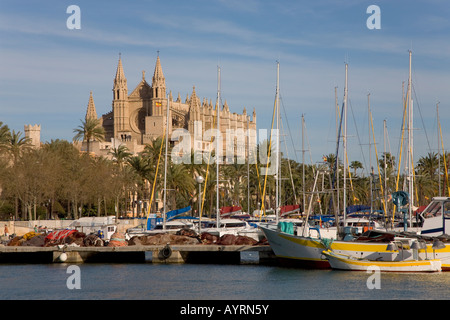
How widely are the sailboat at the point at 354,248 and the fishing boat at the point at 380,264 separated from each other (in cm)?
48

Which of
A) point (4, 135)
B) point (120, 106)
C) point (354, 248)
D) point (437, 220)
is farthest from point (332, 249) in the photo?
point (120, 106)

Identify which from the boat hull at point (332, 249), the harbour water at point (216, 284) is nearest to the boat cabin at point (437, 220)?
the boat hull at point (332, 249)

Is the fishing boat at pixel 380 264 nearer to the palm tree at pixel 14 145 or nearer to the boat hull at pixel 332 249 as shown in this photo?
the boat hull at pixel 332 249

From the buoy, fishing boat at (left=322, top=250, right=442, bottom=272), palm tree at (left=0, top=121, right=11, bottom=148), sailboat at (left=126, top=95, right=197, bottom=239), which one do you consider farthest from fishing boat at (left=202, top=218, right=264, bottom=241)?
palm tree at (left=0, top=121, right=11, bottom=148)

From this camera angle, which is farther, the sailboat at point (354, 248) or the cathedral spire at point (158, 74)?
the cathedral spire at point (158, 74)

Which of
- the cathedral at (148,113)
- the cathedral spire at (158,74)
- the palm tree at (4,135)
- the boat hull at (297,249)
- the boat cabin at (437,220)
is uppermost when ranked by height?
the cathedral spire at (158,74)

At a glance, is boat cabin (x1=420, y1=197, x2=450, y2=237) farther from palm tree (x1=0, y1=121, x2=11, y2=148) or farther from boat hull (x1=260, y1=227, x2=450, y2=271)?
palm tree (x1=0, y1=121, x2=11, y2=148)

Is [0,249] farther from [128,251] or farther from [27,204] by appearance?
[27,204]

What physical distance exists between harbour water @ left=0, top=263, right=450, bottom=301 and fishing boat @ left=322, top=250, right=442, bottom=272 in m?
0.34

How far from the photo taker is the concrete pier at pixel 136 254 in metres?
41.0

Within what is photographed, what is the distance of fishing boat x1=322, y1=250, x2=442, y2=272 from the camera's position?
3384 centimetres

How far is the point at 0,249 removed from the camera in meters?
43.1
